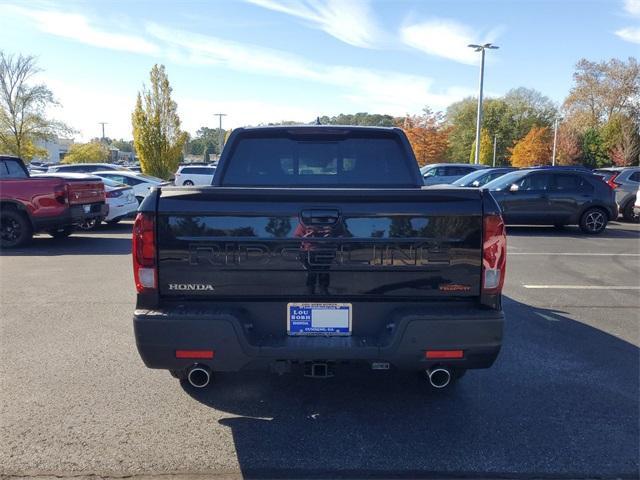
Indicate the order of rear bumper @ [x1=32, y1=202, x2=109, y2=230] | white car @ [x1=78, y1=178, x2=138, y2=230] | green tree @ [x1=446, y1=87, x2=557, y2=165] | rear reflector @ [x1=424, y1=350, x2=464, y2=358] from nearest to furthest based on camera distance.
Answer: rear reflector @ [x1=424, y1=350, x2=464, y2=358] → rear bumper @ [x1=32, y1=202, x2=109, y2=230] → white car @ [x1=78, y1=178, x2=138, y2=230] → green tree @ [x1=446, y1=87, x2=557, y2=165]

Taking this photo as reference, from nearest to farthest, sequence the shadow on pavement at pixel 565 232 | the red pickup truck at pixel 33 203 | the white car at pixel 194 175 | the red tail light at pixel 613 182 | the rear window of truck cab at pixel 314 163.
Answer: the rear window of truck cab at pixel 314 163, the red pickup truck at pixel 33 203, the shadow on pavement at pixel 565 232, the red tail light at pixel 613 182, the white car at pixel 194 175

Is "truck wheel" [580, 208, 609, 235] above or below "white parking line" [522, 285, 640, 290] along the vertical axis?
above

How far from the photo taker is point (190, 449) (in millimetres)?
3229

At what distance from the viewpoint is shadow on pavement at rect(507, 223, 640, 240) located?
13.9 m

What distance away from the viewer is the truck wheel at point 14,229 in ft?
35.6

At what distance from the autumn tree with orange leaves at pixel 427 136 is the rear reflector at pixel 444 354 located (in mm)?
52226

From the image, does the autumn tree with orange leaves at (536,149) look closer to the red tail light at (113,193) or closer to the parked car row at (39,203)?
the red tail light at (113,193)

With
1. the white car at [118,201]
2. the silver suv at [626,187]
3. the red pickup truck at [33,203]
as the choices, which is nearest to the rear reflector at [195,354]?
the red pickup truck at [33,203]

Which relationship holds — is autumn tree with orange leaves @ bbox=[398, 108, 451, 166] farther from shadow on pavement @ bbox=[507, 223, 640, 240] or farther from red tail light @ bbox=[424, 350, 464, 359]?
red tail light @ bbox=[424, 350, 464, 359]

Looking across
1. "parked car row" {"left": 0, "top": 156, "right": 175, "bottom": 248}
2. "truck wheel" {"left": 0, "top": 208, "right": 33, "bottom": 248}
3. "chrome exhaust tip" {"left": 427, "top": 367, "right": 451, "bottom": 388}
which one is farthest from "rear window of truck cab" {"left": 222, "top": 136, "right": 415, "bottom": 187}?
"truck wheel" {"left": 0, "top": 208, "right": 33, "bottom": 248}

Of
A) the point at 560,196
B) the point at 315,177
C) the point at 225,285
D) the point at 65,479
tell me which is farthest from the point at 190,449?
the point at 560,196

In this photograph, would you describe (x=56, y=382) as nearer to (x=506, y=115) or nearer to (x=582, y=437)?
(x=582, y=437)

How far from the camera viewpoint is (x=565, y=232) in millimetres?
14586

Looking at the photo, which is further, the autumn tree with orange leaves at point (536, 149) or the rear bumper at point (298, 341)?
the autumn tree with orange leaves at point (536, 149)
